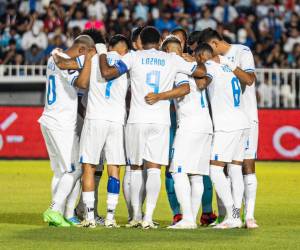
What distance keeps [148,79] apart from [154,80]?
8 centimetres

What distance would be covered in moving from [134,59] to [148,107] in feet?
1.99

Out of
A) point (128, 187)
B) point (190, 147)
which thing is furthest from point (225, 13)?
point (190, 147)

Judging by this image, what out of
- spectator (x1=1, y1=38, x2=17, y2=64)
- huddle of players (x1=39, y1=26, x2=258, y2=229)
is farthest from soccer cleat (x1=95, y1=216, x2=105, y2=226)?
spectator (x1=1, y1=38, x2=17, y2=64)

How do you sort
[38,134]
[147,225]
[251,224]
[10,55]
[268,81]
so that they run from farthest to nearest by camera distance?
1. [10,55]
2. [268,81]
3. [38,134]
4. [251,224]
5. [147,225]

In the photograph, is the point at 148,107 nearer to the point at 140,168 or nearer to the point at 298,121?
the point at 140,168

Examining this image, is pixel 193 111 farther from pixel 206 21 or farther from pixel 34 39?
pixel 206 21

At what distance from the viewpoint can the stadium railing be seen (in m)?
28.6

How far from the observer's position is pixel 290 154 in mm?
27641

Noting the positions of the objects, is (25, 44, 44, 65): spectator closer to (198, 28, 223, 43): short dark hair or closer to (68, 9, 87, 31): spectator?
(68, 9, 87, 31): spectator

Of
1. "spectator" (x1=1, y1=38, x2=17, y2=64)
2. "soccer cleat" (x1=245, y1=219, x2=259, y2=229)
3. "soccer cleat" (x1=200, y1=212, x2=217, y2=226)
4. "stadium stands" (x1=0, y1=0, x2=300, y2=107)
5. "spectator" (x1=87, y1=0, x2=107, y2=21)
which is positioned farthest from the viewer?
"spectator" (x1=87, y1=0, x2=107, y2=21)

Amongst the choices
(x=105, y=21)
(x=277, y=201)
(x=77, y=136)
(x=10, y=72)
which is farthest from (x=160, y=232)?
(x=105, y=21)

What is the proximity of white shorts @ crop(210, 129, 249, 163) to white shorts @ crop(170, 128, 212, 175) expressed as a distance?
149mm

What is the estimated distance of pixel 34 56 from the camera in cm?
3016

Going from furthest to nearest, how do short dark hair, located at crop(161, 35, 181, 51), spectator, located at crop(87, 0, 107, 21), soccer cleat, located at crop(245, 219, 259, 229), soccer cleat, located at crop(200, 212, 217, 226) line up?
spectator, located at crop(87, 0, 107, 21), soccer cleat, located at crop(200, 212, 217, 226), short dark hair, located at crop(161, 35, 181, 51), soccer cleat, located at crop(245, 219, 259, 229)
